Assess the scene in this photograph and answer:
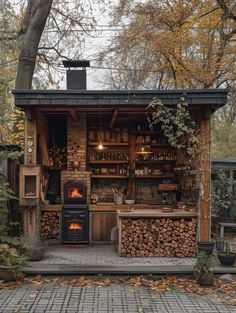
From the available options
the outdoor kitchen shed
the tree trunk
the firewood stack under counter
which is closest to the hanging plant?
the outdoor kitchen shed

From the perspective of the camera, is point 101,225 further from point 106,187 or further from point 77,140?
point 77,140

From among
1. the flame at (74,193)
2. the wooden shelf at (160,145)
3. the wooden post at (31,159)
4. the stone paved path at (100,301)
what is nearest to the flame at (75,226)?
the flame at (74,193)

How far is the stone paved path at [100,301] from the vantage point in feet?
15.3

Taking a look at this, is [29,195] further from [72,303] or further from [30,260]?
[72,303]

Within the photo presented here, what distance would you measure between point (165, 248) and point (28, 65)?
598 centimetres

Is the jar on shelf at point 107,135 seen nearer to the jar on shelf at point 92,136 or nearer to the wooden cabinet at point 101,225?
the jar on shelf at point 92,136

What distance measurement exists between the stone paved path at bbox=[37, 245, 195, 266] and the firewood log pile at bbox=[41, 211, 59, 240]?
495 mm

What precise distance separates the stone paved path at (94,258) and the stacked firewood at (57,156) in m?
2.08

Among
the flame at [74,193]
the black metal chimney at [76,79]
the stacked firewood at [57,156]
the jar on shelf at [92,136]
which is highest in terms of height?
the black metal chimney at [76,79]

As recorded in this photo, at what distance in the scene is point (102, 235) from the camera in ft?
27.0

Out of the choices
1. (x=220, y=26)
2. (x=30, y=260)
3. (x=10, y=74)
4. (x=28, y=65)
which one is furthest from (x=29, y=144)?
(x=10, y=74)

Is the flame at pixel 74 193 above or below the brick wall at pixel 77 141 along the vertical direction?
below

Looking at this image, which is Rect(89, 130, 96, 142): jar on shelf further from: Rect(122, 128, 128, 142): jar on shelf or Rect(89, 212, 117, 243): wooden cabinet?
Rect(89, 212, 117, 243): wooden cabinet

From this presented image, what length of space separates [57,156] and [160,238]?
3344 millimetres
